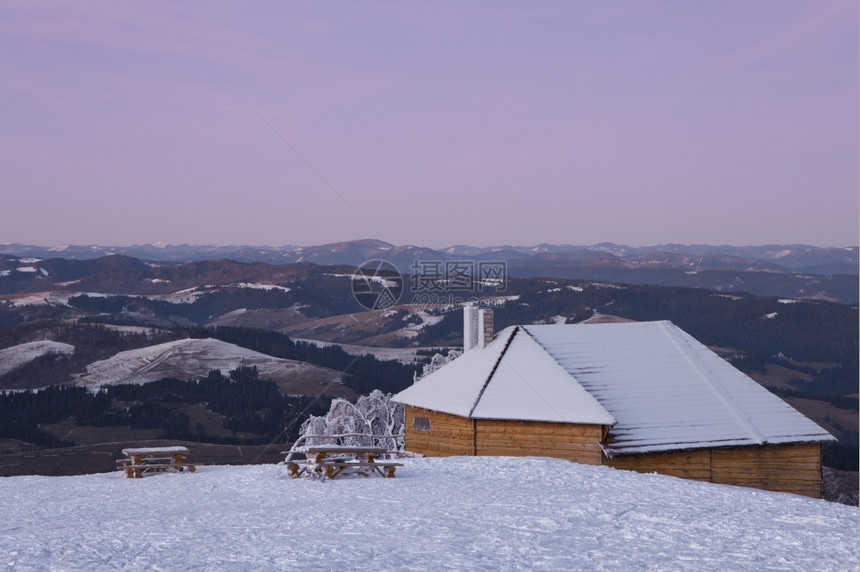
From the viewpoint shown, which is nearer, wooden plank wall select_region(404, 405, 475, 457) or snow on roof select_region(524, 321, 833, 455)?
snow on roof select_region(524, 321, 833, 455)

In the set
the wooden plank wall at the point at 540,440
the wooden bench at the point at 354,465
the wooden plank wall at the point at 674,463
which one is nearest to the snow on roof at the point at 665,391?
the wooden plank wall at the point at 674,463

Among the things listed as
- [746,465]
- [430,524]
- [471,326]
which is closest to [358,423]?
[471,326]

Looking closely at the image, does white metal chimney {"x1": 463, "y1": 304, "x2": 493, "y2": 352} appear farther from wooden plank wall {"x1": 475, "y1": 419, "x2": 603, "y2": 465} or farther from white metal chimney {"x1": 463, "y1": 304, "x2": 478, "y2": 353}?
wooden plank wall {"x1": 475, "y1": 419, "x2": 603, "y2": 465}

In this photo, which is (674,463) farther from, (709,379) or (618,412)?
(709,379)

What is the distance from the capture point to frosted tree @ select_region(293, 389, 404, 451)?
142ft

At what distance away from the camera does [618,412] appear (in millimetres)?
25500

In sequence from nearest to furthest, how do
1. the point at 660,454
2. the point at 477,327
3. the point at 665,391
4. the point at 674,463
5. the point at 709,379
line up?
the point at 660,454
the point at 674,463
the point at 665,391
the point at 709,379
the point at 477,327

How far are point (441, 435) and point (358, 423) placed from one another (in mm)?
20163

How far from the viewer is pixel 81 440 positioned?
8112cm

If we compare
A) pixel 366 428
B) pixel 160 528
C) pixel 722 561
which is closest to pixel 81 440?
pixel 366 428

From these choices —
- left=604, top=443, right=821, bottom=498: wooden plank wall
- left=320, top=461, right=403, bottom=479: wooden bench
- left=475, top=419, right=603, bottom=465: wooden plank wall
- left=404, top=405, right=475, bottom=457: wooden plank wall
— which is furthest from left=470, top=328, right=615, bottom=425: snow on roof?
left=320, top=461, right=403, bottom=479: wooden bench

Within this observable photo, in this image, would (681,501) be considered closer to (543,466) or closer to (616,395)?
(543,466)

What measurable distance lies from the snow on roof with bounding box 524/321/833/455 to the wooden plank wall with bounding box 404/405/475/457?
164 inches

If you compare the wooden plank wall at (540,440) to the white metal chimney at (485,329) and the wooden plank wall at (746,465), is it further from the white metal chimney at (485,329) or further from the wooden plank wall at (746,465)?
the white metal chimney at (485,329)
